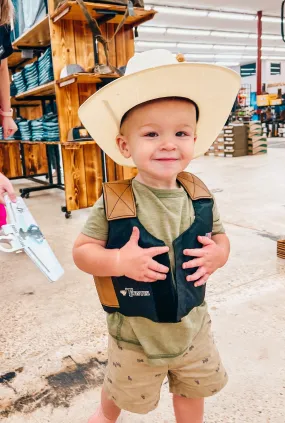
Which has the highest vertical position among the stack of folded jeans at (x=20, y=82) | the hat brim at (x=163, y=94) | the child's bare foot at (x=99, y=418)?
the stack of folded jeans at (x=20, y=82)

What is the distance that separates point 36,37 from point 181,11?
352 inches

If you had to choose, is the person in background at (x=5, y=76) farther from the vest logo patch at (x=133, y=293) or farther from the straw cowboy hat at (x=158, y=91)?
the vest logo patch at (x=133, y=293)

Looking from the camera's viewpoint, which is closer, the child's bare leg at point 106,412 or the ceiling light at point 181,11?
the child's bare leg at point 106,412

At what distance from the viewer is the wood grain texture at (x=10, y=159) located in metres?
6.06

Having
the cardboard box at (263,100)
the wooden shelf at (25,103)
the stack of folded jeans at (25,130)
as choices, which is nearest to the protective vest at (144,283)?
the stack of folded jeans at (25,130)

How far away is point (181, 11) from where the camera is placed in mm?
11938

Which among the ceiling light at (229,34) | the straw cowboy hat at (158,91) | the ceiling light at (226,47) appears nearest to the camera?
the straw cowboy hat at (158,91)

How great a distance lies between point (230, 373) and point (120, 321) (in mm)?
604

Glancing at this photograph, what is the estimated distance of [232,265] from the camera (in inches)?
89.8

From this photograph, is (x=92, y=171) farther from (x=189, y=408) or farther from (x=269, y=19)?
(x=269, y=19)

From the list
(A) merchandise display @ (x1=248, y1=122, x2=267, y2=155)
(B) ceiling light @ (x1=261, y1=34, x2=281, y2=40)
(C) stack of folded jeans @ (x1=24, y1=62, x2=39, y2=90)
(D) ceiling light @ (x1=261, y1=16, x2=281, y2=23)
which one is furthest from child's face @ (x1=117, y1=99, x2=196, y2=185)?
(B) ceiling light @ (x1=261, y1=34, x2=281, y2=40)

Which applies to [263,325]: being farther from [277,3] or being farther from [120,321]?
[277,3]

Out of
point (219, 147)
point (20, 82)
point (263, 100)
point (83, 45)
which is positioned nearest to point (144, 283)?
point (83, 45)

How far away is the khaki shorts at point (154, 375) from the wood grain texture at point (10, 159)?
5550 mm
